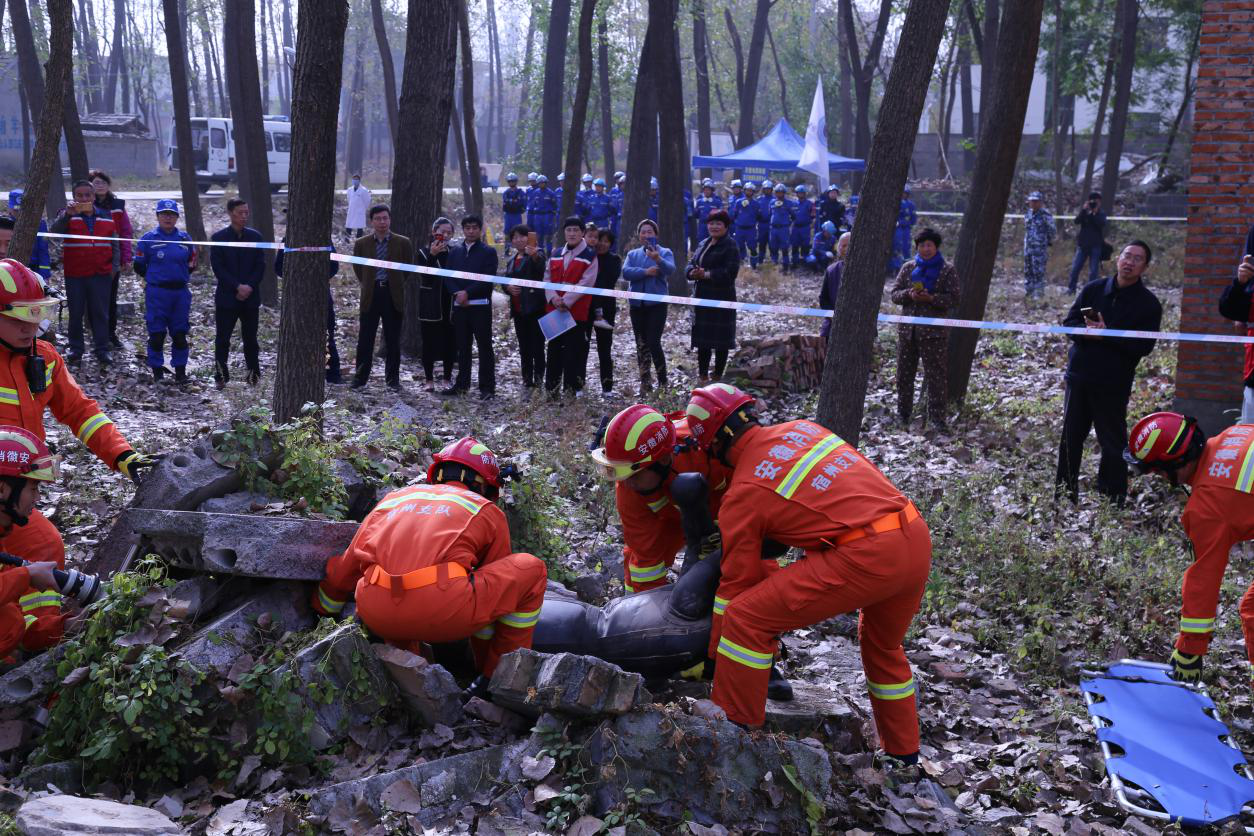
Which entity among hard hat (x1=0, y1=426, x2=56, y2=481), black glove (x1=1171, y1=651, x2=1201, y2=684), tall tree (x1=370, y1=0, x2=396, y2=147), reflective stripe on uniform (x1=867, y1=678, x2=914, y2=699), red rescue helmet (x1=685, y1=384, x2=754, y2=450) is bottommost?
black glove (x1=1171, y1=651, x2=1201, y2=684)

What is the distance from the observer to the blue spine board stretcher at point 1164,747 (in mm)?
4797

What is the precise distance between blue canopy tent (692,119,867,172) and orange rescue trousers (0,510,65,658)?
2478 cm

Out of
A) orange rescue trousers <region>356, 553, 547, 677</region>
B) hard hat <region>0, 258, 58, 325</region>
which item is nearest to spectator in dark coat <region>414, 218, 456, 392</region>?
hard hat <region>0, 258, 58, 325</region>

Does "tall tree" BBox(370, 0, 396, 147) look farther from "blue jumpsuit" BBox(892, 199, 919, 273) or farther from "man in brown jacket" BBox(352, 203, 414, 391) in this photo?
"man in brown jacket" BBox(352, 203, 414, 391)

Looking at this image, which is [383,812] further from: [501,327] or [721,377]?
[501,327]

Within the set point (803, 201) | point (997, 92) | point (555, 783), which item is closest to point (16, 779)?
point (555, 783)

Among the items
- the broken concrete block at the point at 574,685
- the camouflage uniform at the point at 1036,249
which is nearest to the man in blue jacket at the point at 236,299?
the broken concrete block at the point at 574,685

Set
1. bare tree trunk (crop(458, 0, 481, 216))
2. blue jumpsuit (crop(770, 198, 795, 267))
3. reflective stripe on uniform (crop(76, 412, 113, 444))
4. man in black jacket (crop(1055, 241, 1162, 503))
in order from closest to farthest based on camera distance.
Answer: reflective stripe on uniform (crop(76, 412, 113, 444))
man in black jacket (crop(1055, 241, 1162, 503))
bare tree trunk (crop(458, 0, 481, 216))
blue jumpsuit (crop(770, 198, 795, 267))

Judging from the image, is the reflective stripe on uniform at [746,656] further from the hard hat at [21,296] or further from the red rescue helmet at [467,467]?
the hard hat at [21,296]

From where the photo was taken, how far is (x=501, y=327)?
15766 mm

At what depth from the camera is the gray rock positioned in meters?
3.41

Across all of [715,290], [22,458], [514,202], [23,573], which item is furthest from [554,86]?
[23,573]

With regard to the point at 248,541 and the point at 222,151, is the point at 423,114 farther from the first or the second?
the point at 222,151

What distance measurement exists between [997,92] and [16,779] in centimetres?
955
